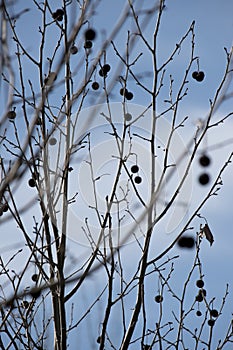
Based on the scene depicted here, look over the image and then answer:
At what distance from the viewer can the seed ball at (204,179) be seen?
2109 mm

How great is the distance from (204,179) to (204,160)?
0.24 feet

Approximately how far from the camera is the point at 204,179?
A: 2.11 meters

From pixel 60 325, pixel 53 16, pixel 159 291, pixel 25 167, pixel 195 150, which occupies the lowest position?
pixel 25 167

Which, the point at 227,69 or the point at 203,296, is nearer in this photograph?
the point at 227,69

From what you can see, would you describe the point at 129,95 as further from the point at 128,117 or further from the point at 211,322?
the point at 211,322

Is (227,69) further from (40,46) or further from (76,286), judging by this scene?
(76,286)

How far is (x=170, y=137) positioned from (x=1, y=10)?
1.20 meters

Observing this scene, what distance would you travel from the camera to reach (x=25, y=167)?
1175 mm

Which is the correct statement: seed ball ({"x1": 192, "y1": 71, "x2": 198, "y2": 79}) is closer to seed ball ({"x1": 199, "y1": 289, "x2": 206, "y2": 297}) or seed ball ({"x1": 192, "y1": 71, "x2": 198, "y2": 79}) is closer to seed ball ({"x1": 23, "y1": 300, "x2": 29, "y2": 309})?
seed ball ({"x1": 199, "y1": 289, "x2": 206, "y2": 297})

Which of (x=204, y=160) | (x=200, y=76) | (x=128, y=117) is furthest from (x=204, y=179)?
(x=200, y=76)

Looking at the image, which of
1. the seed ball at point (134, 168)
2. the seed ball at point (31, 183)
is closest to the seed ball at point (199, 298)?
the seed ball at point (134, 168)

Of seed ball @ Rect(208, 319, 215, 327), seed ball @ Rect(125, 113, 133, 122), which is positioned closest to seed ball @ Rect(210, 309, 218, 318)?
seed ball @ Rect(208, 319, 215, 327)

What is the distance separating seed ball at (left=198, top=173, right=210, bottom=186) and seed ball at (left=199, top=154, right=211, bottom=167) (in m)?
0.06

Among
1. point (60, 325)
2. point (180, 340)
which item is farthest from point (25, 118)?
point (180, 340)
